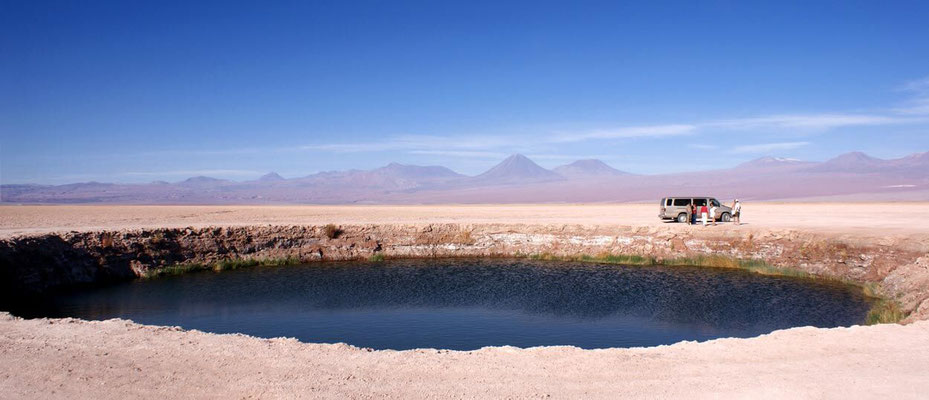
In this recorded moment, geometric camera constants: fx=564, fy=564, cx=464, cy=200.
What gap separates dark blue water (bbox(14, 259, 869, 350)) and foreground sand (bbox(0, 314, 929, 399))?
432 cm

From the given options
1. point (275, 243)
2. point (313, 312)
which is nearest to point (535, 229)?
point (275, 243)

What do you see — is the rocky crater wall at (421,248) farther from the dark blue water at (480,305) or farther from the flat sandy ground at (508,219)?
the flat sandy ground at (508,219)

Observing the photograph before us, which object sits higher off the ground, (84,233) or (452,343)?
(84,233)

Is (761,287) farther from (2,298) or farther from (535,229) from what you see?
(2,298)

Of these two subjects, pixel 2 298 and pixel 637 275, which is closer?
pixel 2 298

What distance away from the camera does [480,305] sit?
22.9m

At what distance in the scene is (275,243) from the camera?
36.6 meters

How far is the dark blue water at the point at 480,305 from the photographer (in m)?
18.3

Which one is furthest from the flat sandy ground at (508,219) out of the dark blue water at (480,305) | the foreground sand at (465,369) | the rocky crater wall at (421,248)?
the foreground sand at (465,369)

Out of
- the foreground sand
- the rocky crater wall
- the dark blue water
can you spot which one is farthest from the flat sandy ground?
the foreground sand

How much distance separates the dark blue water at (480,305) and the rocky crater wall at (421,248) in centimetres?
209

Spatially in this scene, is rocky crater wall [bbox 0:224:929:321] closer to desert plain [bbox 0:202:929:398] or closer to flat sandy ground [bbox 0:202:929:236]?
flat sandy ground [bbox 0:202:929:236]

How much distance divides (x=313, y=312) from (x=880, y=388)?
58.2 ft

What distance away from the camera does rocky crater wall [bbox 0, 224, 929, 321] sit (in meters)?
25.7
